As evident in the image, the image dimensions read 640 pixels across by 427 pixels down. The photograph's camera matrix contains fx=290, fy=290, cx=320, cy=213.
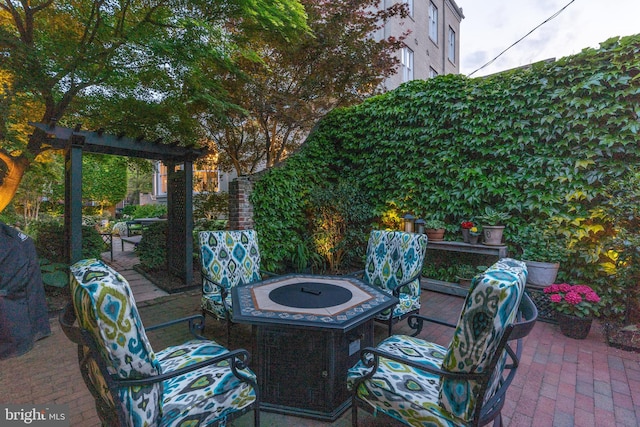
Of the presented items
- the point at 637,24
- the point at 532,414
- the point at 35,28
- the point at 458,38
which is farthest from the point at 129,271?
the point at 458,38

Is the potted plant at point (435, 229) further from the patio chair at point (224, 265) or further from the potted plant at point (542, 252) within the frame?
the patio chair at point (224, 265)

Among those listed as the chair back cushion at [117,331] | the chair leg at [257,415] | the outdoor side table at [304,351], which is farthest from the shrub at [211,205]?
the chair back cushion at [117,331]

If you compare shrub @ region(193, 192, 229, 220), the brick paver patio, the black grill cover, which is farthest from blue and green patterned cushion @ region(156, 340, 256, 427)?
shrub @ region(193, 192, 229, 220)

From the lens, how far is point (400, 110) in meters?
5.39

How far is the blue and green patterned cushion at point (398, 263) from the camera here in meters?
3.08

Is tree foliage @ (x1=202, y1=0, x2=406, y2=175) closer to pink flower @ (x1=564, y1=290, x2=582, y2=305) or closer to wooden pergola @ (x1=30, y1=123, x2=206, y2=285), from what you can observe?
wooden pergola @ (x1=30, y1=123, x2=206, y2=285)

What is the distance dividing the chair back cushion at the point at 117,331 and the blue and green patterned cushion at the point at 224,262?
5.16ft

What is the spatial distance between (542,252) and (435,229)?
1.44 metres

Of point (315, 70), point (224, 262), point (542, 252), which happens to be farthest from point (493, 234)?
point (315, 70)

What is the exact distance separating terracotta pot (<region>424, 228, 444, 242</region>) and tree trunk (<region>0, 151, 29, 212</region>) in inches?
247

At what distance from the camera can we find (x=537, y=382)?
2.42m

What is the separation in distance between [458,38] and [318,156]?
14.7 m

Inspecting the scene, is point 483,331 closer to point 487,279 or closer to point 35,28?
point 487,279

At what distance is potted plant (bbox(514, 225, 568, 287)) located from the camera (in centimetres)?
380
